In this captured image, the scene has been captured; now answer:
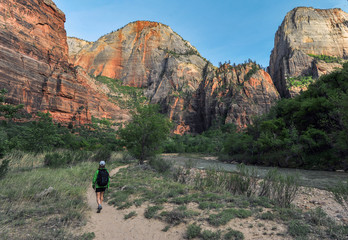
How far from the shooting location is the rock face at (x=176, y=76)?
80188 millimetres

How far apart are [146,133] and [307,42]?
110m

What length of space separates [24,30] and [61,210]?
65.1 meters

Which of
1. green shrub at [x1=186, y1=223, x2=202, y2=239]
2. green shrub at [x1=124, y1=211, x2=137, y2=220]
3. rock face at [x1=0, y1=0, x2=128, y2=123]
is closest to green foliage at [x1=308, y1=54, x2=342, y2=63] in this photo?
rock face at [x1=0, y1=0, x2=128, y2=123]

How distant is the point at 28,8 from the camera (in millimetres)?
54062

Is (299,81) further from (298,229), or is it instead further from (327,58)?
(298,229)

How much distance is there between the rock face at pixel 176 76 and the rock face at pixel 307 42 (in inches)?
442

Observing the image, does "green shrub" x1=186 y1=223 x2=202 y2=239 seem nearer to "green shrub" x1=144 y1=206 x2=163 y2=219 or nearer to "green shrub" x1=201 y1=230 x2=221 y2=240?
"green shrub" x1=201 y1=230 x2=221 y2=240

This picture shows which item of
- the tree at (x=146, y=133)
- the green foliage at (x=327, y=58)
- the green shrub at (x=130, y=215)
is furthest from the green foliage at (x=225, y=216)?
the green foliage at (x=327, y=58)

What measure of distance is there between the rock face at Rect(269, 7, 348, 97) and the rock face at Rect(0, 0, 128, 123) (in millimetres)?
85215

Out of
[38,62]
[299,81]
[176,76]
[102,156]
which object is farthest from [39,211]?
[176,76]

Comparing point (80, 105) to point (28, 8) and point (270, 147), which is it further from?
point (270, 147)

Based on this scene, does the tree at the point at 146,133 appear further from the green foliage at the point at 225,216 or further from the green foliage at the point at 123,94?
the green foliage at the point at 123,94

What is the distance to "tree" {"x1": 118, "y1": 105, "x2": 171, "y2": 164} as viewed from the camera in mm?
20359

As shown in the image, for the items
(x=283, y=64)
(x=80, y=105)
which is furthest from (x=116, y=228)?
(x=283, y=64)
